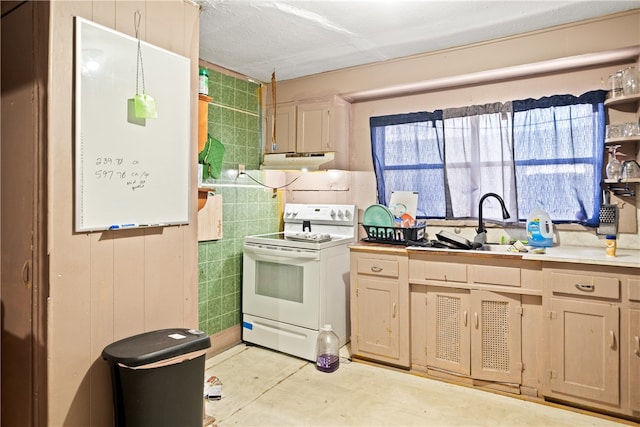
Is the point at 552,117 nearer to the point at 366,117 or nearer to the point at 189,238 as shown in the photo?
the point at 366,117

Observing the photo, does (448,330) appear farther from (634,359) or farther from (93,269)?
(93,269)

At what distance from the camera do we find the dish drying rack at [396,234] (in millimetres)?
3049

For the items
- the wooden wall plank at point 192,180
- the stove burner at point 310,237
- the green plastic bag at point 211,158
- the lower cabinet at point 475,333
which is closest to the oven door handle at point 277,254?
the stove burner at point 310,237

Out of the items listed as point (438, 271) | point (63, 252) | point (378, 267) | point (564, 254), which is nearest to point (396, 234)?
point (378, 267)

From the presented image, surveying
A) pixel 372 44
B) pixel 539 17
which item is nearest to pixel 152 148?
pixel 372 44

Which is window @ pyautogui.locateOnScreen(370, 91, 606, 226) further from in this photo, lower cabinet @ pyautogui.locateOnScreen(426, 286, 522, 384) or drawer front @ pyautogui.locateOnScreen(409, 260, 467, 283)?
lower cabinet @ pyautogui.locateOnScreen(426, 286, 522, 384)

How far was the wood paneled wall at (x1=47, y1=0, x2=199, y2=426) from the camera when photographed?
5.24 ft

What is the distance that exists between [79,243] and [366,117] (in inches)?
103

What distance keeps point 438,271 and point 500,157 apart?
101 centimetres

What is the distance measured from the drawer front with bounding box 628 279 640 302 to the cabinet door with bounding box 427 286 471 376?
873 millimetres

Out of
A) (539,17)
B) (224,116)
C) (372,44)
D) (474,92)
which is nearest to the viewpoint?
(539,17)

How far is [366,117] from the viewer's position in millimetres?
3648

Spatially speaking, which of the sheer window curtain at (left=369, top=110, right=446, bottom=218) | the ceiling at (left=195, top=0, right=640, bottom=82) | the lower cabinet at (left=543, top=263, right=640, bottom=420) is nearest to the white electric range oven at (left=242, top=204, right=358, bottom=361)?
the sheer window curtain at (left=369, top=110, right=446, bottom=218)

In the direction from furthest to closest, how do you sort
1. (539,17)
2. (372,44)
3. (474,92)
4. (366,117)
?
(366,117), (474,92), (372,44), (539,17)
